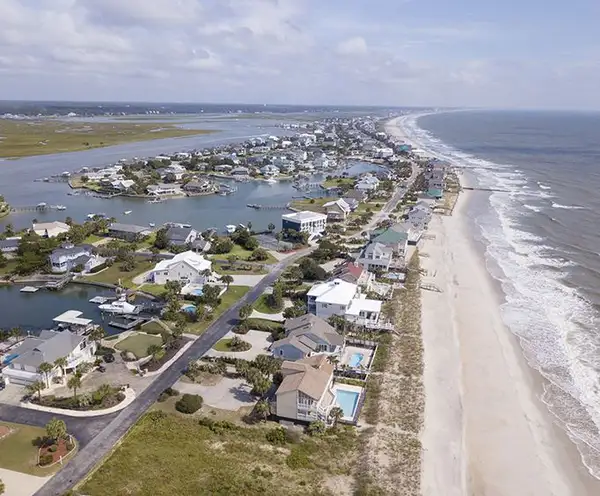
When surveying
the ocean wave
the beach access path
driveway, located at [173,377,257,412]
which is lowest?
the beach access path

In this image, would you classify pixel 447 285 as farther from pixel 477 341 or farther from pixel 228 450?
pixel 228 450

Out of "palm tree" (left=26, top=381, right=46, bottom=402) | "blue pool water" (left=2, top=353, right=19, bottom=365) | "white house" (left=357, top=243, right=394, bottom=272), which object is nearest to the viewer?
"palm tree" (left=26, top=381, right=46, bottom=402)

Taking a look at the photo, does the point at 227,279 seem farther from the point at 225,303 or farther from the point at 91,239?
the point at 91,239

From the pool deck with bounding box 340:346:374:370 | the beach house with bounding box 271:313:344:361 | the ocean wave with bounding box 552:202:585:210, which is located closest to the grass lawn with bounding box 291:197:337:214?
the ocean wave with bounding box 552:202:585:210

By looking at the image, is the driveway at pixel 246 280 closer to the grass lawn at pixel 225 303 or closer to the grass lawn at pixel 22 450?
the grass lawn at pixel 225 303

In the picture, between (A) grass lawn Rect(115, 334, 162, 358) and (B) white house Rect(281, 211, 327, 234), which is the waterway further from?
(B) white house Rect(281, 211, 327, 234)

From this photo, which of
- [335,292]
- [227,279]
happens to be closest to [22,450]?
[227,279]
